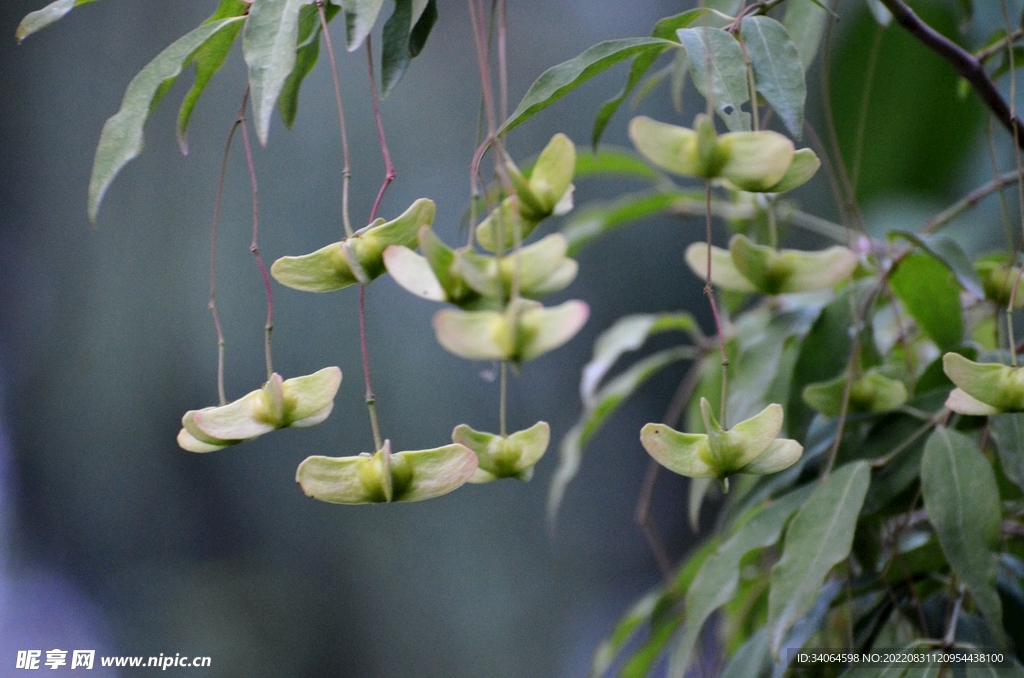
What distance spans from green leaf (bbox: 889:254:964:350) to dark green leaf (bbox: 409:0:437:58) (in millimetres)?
345

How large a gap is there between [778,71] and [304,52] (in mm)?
210

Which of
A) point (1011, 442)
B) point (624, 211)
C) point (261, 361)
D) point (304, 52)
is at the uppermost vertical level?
point (304, 52)

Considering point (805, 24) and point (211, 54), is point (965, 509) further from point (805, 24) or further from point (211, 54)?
point (211, 54)

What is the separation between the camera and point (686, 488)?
161 cm

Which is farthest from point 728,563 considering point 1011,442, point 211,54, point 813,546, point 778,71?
point 211,54

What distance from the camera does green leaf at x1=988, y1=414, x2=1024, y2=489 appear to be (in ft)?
1.42

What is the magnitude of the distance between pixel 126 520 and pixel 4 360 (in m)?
0.30

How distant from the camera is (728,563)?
0.46 meters

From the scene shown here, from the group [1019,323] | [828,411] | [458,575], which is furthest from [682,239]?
[828,411]

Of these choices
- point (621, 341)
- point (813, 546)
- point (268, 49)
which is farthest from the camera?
point (621, 341)

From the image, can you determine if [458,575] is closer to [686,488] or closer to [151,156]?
[686,488]

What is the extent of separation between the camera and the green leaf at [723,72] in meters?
0.31

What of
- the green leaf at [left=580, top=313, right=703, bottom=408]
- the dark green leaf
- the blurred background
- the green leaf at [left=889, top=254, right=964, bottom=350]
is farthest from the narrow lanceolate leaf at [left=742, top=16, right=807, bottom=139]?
the blurred background

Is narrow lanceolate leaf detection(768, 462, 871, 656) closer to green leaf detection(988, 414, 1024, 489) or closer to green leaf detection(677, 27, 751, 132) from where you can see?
green leaf detection(988, 414, 1024, 489)
